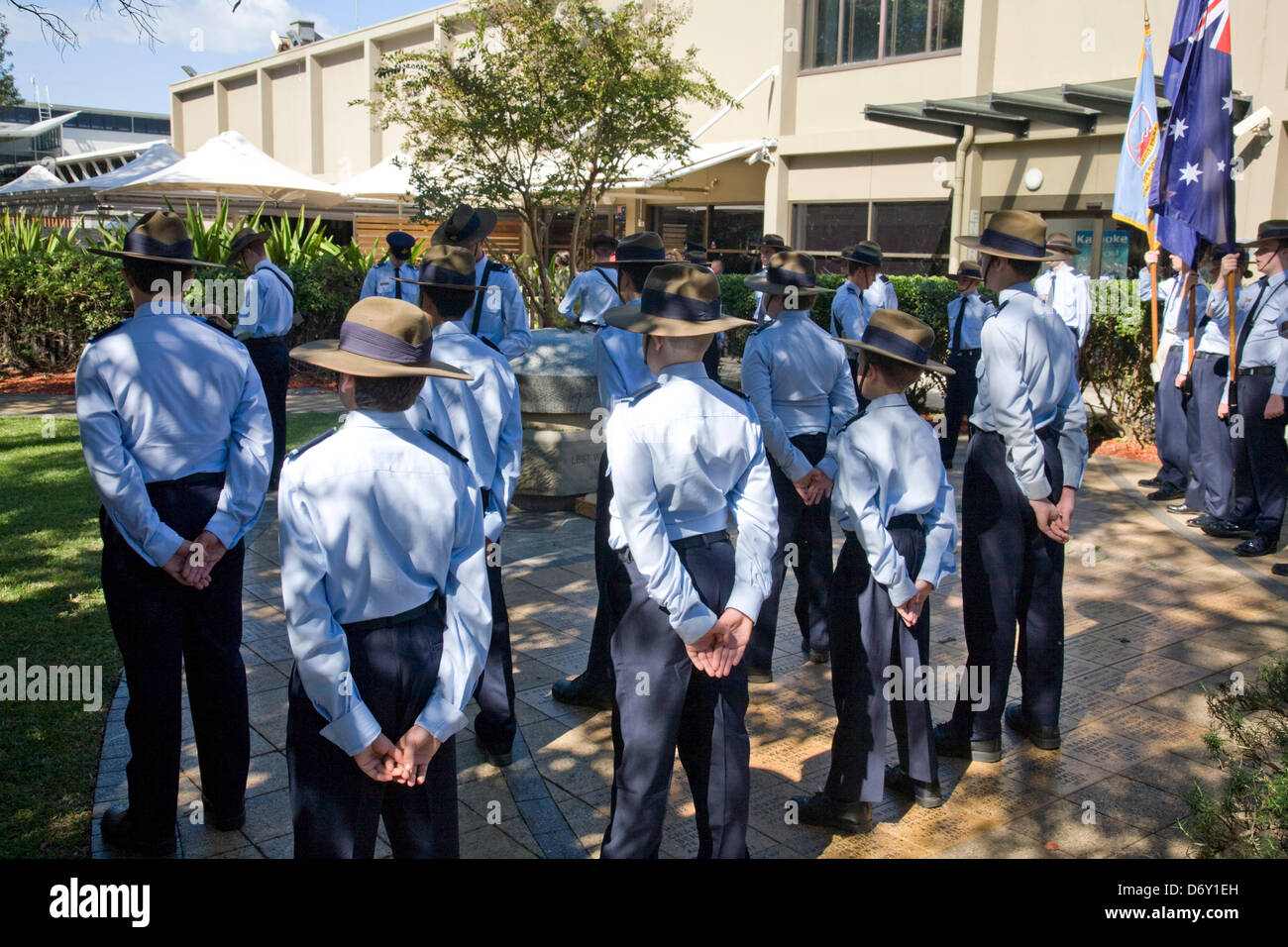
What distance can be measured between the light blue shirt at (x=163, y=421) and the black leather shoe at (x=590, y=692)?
1867 millimetres

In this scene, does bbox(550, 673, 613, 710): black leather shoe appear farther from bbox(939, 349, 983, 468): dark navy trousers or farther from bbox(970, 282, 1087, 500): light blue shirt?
bbox(939, 349, 983, 468): dark navy trousers

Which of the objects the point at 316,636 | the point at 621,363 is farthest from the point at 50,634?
the point at 316,636

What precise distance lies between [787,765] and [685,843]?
822mm

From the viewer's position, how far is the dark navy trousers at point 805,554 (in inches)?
216

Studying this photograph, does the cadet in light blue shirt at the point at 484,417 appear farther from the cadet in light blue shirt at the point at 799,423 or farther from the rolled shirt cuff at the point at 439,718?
the rolled shirt cuff at the point at 439,718

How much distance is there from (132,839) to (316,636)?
5.68 feet

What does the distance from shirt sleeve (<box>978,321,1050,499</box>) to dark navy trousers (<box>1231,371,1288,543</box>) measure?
4396 mm

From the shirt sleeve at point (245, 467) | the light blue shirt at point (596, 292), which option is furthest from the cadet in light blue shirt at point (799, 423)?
the shirt sleeve at point (245, 467)

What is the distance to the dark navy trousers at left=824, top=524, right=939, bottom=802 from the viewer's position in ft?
13.3

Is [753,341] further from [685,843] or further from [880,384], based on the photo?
[685,843]

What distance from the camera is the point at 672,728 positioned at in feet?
10.7

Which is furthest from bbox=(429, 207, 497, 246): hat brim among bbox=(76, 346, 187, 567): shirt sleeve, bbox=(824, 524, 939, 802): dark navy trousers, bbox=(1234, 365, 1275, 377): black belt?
bbox=(1234, 365, 1275, 377): black belt

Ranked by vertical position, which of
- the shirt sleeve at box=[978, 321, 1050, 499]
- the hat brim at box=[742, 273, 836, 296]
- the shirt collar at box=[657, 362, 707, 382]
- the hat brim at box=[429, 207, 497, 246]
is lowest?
the shirt sleeve at box=[978, 321, 1050, 499]

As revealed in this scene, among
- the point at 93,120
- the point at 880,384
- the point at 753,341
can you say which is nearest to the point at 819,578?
the point at 753,341
